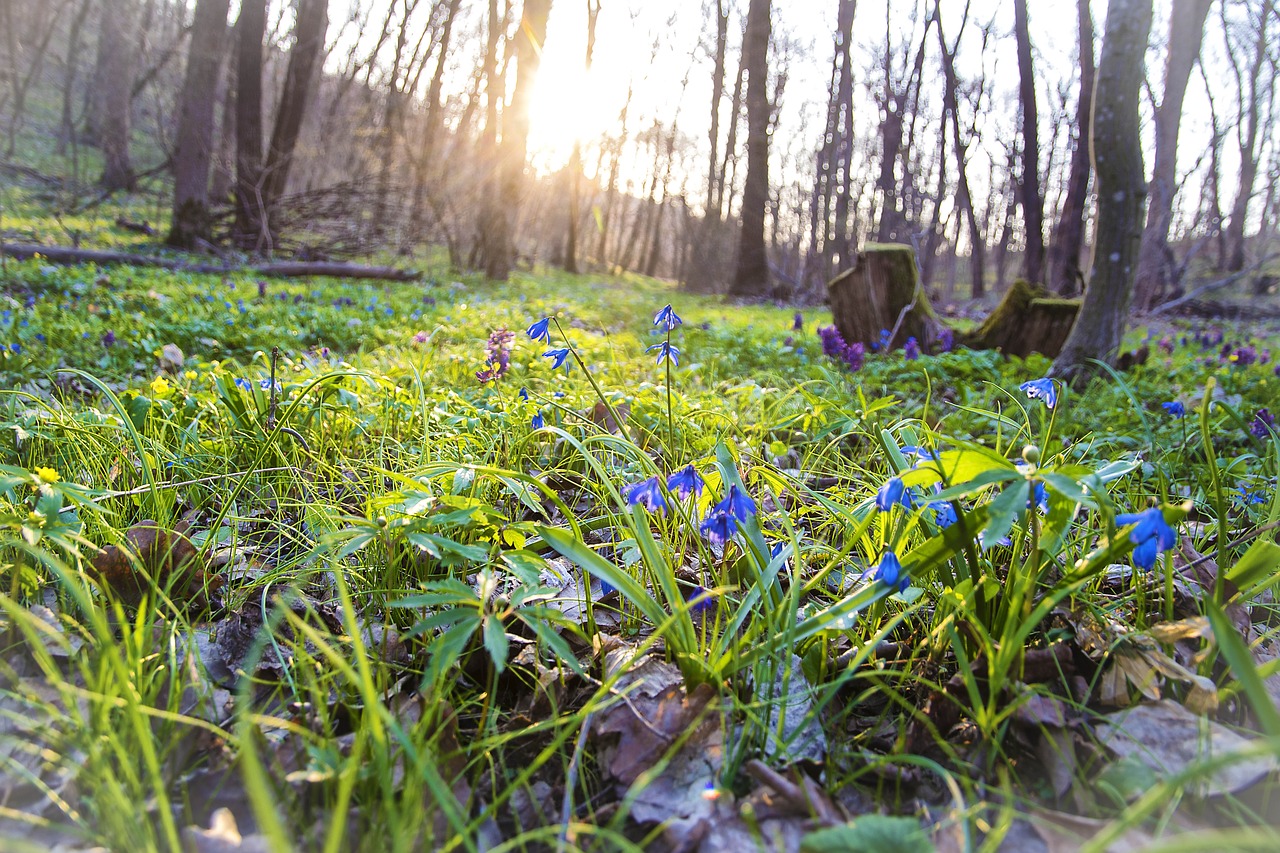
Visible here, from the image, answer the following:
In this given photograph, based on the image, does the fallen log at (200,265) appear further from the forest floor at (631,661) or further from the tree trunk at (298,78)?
the forest floor at (631,661)

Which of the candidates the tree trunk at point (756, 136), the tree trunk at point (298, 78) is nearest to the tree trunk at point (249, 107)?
A: the tree trunk at point (298, 78)

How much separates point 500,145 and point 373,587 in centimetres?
1178

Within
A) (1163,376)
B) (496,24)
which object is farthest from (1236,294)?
(496,24)

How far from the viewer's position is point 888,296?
5473 millimetres

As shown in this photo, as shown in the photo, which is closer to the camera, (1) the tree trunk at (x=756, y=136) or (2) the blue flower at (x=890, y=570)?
(2) the blue flower at (x=890, y=570)

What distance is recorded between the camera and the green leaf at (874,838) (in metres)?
0.77

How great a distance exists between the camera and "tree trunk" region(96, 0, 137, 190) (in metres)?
15.6

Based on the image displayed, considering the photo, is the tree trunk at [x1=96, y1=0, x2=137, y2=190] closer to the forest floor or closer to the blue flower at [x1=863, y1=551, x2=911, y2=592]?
the forest floor

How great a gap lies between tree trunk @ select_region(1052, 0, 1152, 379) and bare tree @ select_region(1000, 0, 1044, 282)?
6901 millimetres

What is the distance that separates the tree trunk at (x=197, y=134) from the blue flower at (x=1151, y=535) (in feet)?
40.4

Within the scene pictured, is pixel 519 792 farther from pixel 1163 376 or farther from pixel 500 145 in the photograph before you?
pixel 500 145

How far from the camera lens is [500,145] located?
11.9 meters

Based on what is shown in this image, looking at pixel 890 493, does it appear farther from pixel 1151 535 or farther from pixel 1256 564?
pixel 1256 564

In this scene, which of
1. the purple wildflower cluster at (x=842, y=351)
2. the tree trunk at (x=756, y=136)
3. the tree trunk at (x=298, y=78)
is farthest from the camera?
the tree trunk at (x=756, y=136)
